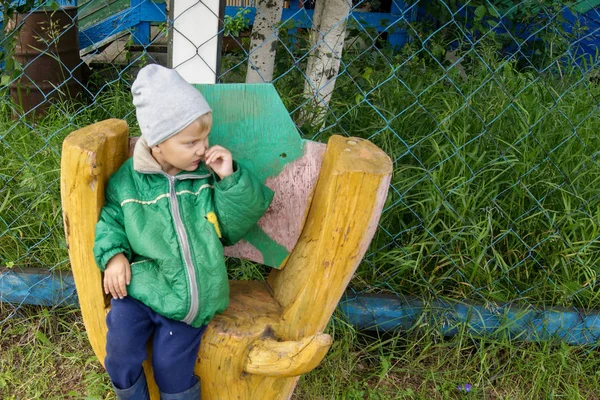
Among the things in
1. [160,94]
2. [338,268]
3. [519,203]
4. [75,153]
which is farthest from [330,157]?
[519,203]

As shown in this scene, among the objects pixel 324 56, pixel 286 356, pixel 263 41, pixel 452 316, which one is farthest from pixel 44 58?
pixel 286 356

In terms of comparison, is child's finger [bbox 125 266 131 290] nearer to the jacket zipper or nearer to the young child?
the young child

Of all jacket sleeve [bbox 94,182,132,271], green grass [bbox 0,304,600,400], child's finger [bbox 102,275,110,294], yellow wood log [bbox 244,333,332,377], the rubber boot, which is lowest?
green grass [bbox 0,304,600,400]

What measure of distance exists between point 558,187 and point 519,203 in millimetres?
160

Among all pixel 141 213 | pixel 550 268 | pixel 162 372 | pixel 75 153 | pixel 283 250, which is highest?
pixel 75 153

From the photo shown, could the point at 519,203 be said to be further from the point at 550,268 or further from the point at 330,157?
the point at 330,157

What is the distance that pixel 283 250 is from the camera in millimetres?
1695

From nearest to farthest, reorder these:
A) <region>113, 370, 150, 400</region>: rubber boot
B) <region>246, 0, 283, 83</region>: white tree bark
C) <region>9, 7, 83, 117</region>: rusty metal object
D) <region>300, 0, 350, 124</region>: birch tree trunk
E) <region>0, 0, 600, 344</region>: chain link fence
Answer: <region>113, 370, 150, 400</region>: rubber boot → <region>0, 0, 600, 344</region>: chain link fence → <region>300, 0, 350, 124</region>: birch tree trunk → <region>246, 0, 283, 83</region>: white tree bark → <region>9, 7, 83, 117</region>: rusty metal object

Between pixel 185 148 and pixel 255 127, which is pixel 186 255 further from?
pixel 255 127

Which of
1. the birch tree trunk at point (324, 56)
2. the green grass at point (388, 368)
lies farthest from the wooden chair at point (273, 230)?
the birch tree trunk at point (324, 56)

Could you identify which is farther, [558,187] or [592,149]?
[592,149]

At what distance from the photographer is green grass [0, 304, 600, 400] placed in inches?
90.9

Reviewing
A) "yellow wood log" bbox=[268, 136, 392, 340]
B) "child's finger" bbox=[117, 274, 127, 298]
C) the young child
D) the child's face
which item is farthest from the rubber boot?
the child's face

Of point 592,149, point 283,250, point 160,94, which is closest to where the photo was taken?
point 160,94
